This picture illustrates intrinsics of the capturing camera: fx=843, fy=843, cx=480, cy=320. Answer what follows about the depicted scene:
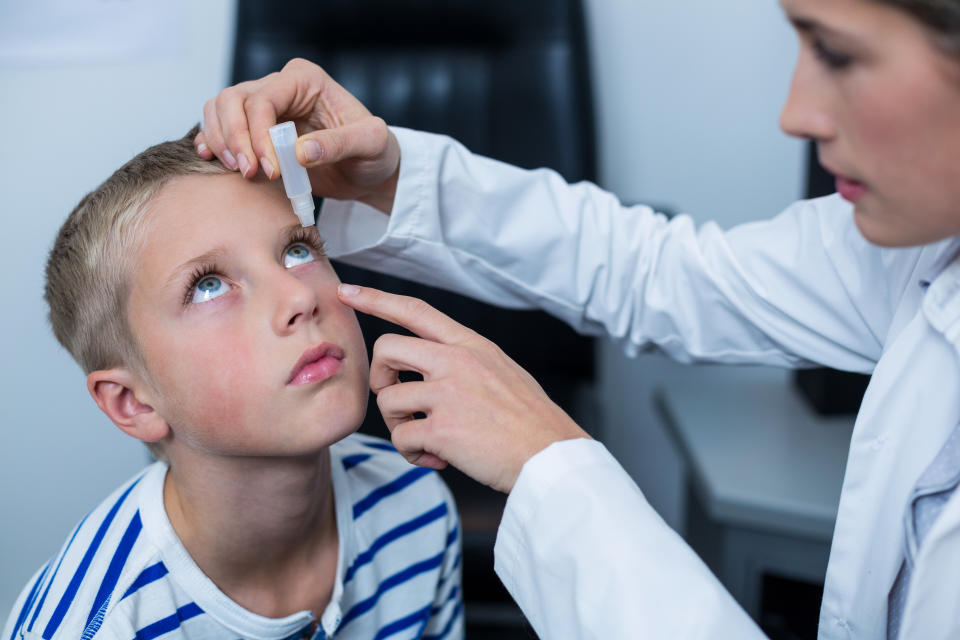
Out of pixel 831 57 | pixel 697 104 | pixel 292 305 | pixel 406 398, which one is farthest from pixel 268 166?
pixel 697 104

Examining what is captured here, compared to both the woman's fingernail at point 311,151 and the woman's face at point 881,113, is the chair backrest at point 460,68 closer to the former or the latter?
the woman's fingernail at point 311,151

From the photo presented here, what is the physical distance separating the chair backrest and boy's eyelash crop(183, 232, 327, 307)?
58cm

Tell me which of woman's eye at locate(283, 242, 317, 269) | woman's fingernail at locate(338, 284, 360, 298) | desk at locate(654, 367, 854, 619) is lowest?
desk at locate(654, 367, 854, 619)

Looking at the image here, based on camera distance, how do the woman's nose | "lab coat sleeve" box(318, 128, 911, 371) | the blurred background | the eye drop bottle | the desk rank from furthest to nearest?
the blurred background, the desk, "lab coat sleeve" box(318, 128, 911, 371), the eye drop bottle, the woman's nose

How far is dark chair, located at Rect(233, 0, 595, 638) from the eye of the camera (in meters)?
1.36

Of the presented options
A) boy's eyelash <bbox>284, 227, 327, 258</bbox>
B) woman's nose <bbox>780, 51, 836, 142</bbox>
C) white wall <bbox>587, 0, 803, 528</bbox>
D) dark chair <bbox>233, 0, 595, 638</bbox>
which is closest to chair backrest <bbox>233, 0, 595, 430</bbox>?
dark chair <bbox>233, 0, 595, 638</bbox>

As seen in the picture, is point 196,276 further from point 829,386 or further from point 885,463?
point 829,386

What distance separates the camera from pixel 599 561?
0.61 m

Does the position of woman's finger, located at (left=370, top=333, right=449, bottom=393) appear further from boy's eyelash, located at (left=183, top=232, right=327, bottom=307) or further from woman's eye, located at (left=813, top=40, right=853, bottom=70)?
woman's eye, located at (left=813, top=40, right=853, bottom=70)

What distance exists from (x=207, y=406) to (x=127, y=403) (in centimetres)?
12

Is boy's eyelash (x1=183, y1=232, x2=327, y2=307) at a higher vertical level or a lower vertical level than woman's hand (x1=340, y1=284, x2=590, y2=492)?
higher

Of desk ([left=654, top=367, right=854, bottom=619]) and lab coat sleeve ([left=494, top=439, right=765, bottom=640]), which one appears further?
desk ([left=654, top=367, right=854, bottom=619])

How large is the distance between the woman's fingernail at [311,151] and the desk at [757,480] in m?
0.76

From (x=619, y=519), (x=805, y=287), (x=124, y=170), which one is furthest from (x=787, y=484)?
(x=124, y=170)
